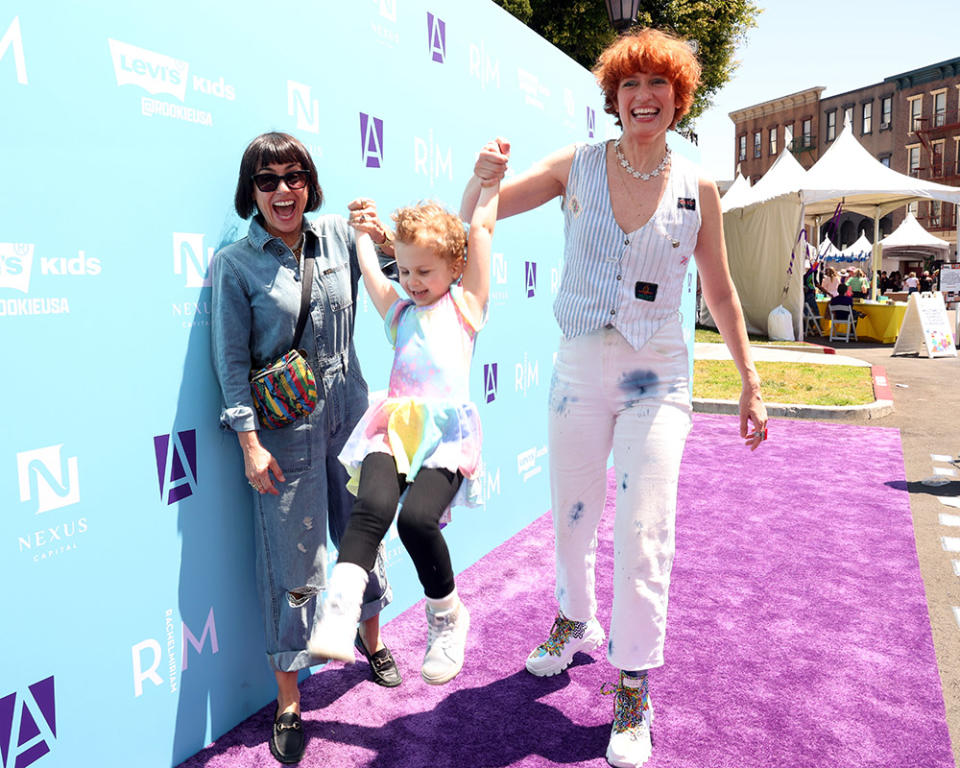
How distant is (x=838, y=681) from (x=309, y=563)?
2.41m

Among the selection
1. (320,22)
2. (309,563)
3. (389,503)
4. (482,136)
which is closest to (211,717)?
(309,563)

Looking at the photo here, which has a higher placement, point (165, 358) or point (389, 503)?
point (165, 358)

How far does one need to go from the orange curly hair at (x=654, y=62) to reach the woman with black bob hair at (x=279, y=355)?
3.24 feet

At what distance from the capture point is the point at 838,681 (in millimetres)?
3336

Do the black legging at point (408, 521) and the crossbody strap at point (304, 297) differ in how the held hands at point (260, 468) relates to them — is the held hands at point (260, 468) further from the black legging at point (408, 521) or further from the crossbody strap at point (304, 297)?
the black legging at point (408, 521)

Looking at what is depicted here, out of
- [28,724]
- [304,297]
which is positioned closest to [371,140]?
[304,297]

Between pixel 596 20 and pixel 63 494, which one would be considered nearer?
pixel 63 494

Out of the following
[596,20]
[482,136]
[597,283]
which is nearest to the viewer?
[597,283]

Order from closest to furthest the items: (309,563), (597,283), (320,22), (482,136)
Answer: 1. (597,283)
2. (309,563)
3. (320,22)
4. (482,136)

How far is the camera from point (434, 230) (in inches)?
95.7

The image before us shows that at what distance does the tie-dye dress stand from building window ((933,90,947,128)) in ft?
164

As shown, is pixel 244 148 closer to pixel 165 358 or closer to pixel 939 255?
pixel 165 358

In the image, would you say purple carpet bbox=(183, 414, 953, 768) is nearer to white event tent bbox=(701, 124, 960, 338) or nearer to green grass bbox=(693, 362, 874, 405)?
green grass bbox=(693, 362, 874, 405)

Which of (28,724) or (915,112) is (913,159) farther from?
(28,724)
